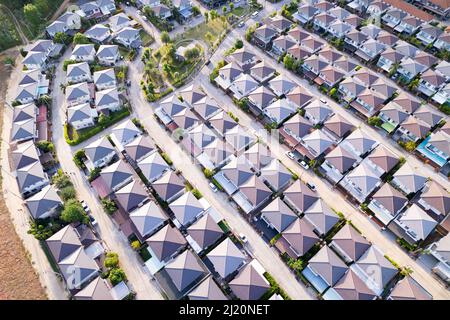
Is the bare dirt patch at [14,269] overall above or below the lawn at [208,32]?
below

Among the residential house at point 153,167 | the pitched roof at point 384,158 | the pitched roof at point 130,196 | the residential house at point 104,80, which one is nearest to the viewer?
the pitched roof at point 130,196

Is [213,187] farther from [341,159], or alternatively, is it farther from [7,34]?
[7,34]

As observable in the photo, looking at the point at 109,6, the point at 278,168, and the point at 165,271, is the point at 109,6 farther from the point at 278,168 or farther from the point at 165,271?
the point at 165,271

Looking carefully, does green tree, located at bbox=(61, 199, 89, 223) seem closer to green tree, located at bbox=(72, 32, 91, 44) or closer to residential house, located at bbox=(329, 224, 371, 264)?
residential house, located at bbox=(329, 224, 371, 264)

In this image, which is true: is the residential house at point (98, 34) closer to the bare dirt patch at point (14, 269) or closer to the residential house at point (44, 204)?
the residential house at point (44, 204)

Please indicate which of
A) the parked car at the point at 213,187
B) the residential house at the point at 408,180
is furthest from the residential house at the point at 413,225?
the parked car at the point at 213,187

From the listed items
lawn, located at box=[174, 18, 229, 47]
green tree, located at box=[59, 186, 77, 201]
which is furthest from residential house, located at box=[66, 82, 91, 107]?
lawn, located at box=[174, 18, 229, 47]
